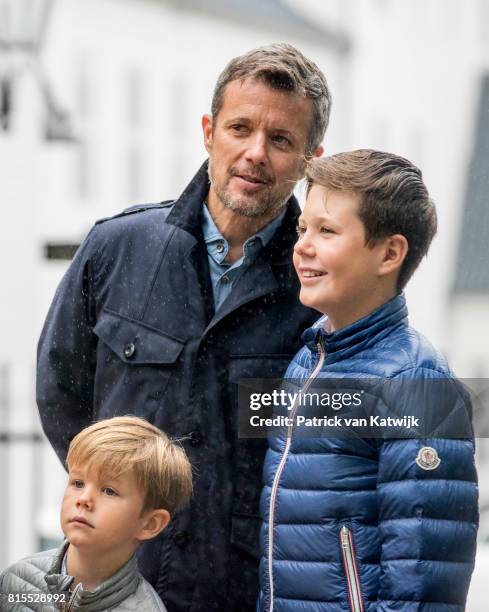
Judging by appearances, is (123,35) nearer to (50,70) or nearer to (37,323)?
(50,70)

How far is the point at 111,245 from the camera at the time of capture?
261cm

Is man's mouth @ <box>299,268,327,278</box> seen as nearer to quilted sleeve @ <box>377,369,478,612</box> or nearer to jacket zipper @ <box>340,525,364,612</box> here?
quilted sleeve @ <box>377,369,478,612</box>

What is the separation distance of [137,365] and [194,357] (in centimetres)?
11

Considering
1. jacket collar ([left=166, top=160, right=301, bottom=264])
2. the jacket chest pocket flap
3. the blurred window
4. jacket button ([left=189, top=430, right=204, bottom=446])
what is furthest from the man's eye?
the blurred window

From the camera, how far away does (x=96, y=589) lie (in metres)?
2.19

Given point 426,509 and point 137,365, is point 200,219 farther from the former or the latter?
point 426,509

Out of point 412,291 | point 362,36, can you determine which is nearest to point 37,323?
point 362,36

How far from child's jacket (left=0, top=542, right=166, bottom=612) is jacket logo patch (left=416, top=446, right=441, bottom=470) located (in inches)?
21.0

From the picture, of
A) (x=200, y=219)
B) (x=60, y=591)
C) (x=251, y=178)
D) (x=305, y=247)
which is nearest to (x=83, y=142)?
(x=200, y=219)

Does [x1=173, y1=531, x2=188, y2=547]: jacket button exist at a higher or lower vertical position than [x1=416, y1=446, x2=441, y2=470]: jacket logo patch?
lower

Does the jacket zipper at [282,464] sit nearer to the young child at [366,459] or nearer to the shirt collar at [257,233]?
the young child at [366,459]

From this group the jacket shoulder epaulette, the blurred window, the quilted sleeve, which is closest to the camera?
the quilted sleeve

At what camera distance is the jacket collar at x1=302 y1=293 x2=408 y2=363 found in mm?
2209

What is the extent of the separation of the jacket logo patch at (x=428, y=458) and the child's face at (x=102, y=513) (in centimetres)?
50
